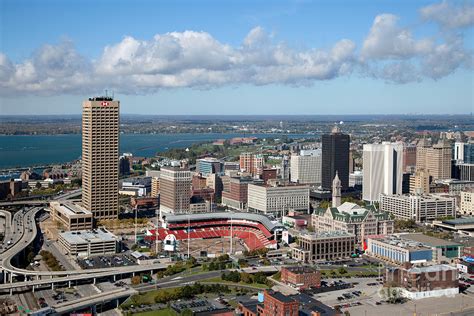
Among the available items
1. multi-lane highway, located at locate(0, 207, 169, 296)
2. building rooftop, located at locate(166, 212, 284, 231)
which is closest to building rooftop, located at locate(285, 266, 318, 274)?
multi-lane highway, located at locate(0, 207, 169, 296)

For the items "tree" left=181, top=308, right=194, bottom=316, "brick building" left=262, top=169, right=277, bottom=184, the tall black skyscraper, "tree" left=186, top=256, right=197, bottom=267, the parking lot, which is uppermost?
the tall black skyscraper

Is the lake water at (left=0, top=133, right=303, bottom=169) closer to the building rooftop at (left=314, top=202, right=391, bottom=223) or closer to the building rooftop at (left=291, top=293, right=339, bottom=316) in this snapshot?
the building rooftop at (left=314, top=202, right=391, bottom=223)

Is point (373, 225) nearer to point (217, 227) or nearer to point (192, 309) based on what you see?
point (217, 227)

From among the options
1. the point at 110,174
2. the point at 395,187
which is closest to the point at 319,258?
the point at 110,174

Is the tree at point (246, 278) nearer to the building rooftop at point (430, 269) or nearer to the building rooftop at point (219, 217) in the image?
the building rooftop at point (430, 269)

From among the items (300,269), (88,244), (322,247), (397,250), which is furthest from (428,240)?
(88,244)

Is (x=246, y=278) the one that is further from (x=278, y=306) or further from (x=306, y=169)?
(x=306, y=169)

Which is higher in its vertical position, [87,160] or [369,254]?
[87,160]
